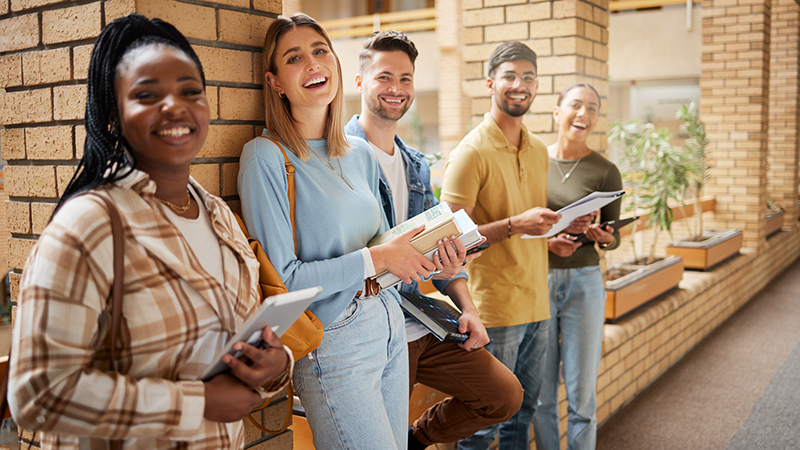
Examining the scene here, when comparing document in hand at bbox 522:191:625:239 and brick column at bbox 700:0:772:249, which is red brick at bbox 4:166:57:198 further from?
brick column at bbox 700:0:772:249

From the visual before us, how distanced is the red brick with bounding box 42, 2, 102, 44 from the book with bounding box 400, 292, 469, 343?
111 centimetres

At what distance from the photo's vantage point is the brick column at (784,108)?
8492mm

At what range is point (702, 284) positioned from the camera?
5422 mm

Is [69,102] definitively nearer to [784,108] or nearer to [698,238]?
[698,238]


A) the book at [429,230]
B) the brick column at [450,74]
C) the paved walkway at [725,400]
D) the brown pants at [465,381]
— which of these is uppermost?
the brick column at [450,74]

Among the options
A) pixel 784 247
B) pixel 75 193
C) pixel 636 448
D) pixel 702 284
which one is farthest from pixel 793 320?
pixel 75 193

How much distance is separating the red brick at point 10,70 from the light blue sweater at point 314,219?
24.1 inches

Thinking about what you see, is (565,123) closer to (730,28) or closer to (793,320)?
(793,320)

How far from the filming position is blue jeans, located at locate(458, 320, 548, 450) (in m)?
2.52

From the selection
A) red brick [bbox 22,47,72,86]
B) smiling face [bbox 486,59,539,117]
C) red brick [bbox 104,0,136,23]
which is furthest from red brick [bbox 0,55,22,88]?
smiling face [bbox 486,59,539,117]

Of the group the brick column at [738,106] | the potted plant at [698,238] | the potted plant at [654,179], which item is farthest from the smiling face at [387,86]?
the brick column at [738,106]

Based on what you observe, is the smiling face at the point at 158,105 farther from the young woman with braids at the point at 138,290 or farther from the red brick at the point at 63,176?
the red brick at the point at 63,176

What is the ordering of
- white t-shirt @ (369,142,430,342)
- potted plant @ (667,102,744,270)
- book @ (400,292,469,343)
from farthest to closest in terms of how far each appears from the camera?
potted plant @ (667,102,744,270) < white t-shirt @ (369,142,430,342) < book @ (400,292,469,343)

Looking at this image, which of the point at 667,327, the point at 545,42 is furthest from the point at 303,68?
the point at 667,327
